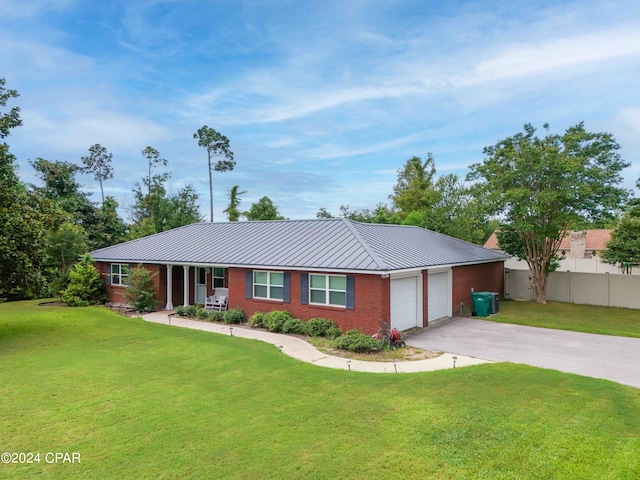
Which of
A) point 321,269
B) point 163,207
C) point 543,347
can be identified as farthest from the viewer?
point 163,207

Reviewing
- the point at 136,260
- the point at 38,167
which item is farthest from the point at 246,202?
the point at 136,260

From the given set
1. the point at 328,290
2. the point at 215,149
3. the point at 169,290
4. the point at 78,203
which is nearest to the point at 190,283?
the point at 169,290

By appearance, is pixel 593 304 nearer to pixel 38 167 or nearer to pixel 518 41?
pixel 518 41

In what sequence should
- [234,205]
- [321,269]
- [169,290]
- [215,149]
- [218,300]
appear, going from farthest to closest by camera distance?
[215,149], [234,205], [169,290], [218,300], [321,269]

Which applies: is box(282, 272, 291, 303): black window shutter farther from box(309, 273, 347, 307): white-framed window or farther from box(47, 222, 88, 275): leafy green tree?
box(47, 222, 88, 275): leafy green tree

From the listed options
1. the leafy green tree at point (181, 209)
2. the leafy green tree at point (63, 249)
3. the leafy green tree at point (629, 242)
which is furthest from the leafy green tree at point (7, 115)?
the leafy green tree at point (629, 242)

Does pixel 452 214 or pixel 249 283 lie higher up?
pixel 452 214

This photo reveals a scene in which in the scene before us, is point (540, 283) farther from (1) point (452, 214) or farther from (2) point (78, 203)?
(2) point (78, 203)
